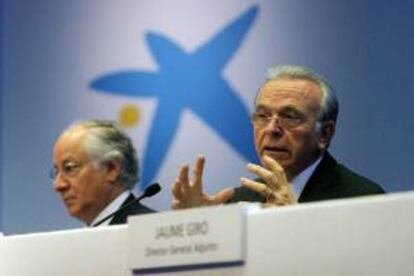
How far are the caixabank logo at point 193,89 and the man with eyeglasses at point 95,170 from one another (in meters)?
0.07

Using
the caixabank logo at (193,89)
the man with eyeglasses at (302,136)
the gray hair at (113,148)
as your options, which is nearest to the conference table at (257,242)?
the man with eyeglasses at (302,136)

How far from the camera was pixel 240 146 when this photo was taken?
8.64 ft

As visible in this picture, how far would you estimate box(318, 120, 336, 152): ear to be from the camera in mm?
2377

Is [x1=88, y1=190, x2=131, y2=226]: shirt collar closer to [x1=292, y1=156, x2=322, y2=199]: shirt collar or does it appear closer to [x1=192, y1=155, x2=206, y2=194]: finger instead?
[x1=292, y1=156, x2=322, y2=199]: shirt collar

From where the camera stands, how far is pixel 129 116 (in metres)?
2.89

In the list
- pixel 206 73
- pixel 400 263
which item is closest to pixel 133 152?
pixel 206 73

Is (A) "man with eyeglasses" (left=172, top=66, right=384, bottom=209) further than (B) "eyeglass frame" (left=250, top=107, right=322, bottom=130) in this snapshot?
No

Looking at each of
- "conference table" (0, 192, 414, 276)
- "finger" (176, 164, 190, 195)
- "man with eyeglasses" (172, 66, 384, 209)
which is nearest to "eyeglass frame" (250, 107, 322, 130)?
"man with eyeglasses" (172, 66, 384, 209)

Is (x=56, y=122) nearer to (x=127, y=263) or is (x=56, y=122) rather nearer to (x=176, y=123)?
(x=176, y=123)

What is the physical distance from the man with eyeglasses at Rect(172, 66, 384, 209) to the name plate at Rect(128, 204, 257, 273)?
1317mm

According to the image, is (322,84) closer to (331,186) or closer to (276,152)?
(276,152)

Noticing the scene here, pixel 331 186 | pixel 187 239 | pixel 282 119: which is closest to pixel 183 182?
pixel 187 239

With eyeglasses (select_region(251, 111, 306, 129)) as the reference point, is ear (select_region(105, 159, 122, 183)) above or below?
above

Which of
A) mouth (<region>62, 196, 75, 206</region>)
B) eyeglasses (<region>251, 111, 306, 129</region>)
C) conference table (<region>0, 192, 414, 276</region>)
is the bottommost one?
conference table (<region>0, 192, 414, 276</region>)
